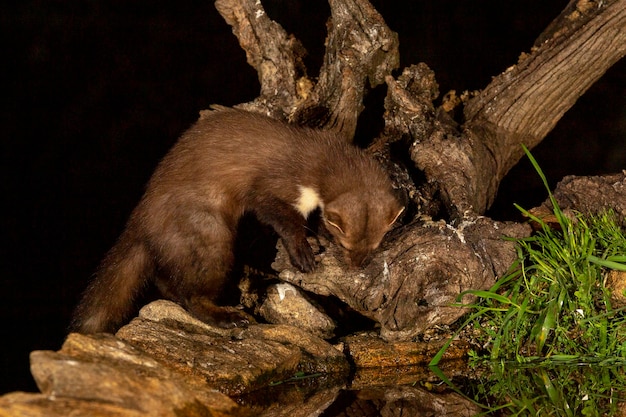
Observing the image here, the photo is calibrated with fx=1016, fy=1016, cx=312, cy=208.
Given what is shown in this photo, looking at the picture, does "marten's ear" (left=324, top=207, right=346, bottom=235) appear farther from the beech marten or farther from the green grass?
the green grass

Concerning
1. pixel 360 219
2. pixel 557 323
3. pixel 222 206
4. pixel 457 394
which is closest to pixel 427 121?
pixel 360 219

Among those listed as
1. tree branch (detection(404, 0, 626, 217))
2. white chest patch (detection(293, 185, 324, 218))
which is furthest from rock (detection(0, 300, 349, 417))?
tree branch (detection(404, 0, 626, 217))

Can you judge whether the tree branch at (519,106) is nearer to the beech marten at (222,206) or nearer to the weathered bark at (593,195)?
the weathered bark at (593,195)

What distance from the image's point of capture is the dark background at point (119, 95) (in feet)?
19.8

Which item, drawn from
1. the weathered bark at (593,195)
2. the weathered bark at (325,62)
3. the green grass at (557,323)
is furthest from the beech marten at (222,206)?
the weathered bark at (593,195)

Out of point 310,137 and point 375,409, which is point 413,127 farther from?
point 375,409

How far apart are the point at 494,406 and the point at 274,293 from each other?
1.33 m

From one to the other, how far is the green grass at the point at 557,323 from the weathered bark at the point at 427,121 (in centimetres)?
16

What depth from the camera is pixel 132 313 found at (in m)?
5.20

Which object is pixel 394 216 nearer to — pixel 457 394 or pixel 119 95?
pixel 457 394

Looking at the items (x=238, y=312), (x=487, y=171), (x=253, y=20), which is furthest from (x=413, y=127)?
(x=238, y=312)

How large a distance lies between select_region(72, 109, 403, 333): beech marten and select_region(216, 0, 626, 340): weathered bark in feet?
0.70

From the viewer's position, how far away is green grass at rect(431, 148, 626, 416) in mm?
4469

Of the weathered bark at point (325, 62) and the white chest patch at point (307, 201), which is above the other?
the weathered bark at point (325, 62)
